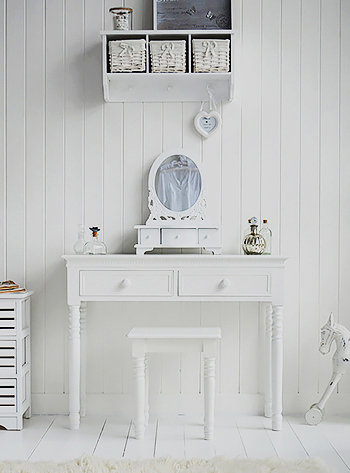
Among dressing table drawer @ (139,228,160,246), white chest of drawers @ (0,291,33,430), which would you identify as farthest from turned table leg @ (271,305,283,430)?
white chest of drawers @ (0,291,33,430)

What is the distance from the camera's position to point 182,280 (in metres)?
2.72

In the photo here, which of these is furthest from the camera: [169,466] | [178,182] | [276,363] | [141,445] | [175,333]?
[178,182]

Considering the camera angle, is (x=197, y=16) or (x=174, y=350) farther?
(x=197, y=16)

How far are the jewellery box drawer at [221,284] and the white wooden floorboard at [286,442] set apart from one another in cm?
68

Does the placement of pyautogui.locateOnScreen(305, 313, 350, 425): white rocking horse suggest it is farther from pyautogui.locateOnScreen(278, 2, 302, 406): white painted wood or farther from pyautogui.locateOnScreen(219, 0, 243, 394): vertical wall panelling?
pyautogui.locateOnScreen(219, 0, 243, 394): vertical wall panelling

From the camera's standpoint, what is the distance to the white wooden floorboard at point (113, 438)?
7.95ft

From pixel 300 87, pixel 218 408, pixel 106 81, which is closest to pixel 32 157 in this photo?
pixel 106 81

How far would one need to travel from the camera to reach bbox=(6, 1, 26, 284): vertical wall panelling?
3.10m

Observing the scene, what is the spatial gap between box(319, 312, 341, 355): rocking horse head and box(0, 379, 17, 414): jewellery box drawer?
158 centimetres

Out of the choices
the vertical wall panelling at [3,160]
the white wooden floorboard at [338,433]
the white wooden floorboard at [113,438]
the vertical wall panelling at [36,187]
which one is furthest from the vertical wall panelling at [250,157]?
the vertical wall panelling at [3,160]

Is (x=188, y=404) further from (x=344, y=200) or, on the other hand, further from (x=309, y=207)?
(x=344, y=200)

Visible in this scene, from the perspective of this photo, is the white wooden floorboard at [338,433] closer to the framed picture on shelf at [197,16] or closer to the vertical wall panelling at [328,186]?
the vertical wall panelling at [328,186]

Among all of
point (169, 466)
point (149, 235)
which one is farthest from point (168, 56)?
point (169, 466)

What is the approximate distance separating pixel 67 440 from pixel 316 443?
45.9 inches
